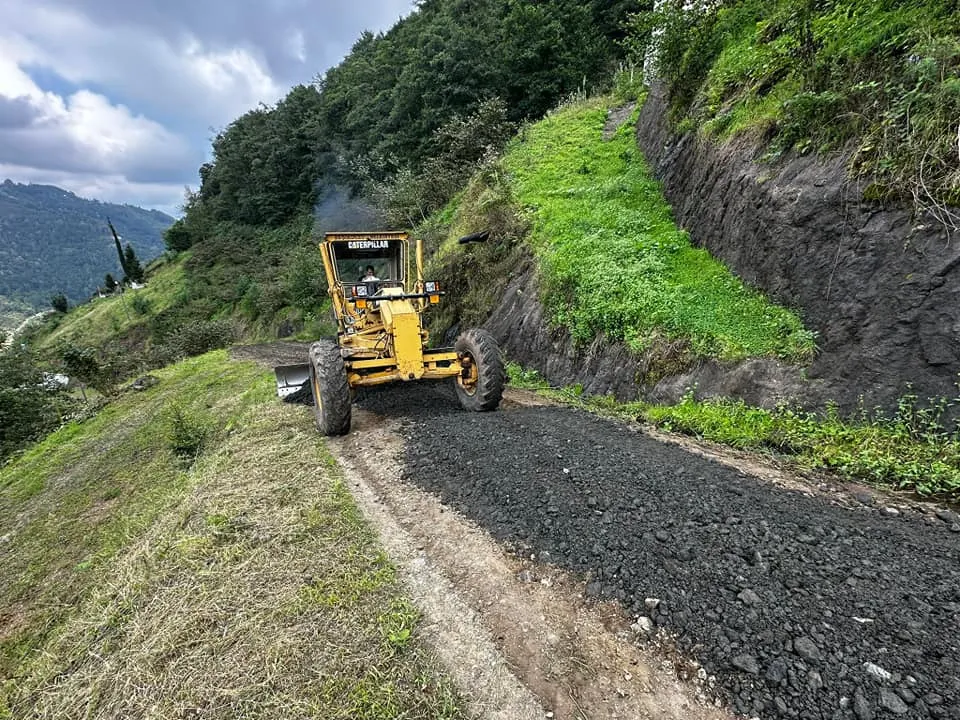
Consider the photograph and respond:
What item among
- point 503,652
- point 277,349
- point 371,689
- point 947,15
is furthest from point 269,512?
point 277,349

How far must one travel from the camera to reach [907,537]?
120 inches

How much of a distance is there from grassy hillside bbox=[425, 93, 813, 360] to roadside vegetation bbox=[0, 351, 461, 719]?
4.66 m

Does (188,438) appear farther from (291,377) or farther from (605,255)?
(605,255)

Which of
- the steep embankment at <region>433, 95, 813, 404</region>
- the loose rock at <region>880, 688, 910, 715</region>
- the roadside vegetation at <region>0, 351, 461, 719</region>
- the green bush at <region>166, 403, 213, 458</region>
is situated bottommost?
the green bush at <region>166, 403, 213, 458</region>

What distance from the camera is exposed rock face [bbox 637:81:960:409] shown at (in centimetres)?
411

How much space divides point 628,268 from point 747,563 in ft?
18.7

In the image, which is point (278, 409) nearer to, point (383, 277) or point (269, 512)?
point (383, 277)

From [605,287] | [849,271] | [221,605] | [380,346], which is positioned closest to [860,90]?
[849,271]

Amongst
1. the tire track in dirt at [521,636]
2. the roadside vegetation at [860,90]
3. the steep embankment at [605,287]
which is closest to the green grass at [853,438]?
the steep embankment at [605,287]

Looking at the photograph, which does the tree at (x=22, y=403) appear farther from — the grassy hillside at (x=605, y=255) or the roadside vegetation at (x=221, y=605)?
the grassy hillside at (x=605, y=255)

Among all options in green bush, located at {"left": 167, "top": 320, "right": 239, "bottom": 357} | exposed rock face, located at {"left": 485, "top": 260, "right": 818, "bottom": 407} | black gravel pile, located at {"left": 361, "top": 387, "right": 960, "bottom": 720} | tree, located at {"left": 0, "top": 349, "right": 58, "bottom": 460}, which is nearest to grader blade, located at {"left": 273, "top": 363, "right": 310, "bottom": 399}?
exposed rock face, located at {"left": 485, "top": 260, "right": 818, "bottom": 407}

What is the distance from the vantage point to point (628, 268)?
25.5 feet

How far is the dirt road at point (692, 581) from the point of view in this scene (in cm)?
212

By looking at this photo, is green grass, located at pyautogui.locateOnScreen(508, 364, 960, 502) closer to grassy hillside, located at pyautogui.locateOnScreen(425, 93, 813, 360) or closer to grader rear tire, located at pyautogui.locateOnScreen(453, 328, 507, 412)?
grassy hillside, located at pyautogui.locateOnScreen(425, 93, 813, 360)
